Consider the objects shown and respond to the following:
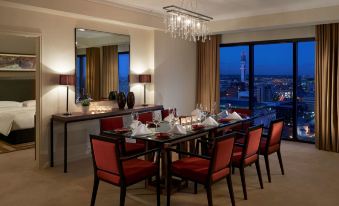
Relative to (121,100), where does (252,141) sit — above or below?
below

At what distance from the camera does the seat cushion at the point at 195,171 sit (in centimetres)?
321

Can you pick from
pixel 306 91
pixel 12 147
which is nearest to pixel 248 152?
pixel 306 91

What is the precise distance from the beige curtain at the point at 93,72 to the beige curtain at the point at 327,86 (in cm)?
404

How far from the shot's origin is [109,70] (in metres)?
5.91

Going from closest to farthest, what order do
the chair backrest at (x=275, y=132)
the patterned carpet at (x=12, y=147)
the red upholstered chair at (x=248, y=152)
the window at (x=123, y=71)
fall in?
1. the red upholstered chair at (x=248, y=152)
2. the chair backrest at (x=275, y=132)
3. the patterned carpet at (x=12, y=147)
4. the window at (x=123, y=71)

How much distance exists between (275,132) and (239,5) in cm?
249

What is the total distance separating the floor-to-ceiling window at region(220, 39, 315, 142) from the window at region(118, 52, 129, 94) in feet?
8.54

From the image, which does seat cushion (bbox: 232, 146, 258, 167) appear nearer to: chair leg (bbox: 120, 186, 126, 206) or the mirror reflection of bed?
chair leg (bbox: 120, 186, 126, 206)

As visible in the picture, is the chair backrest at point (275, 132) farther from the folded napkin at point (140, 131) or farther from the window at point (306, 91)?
the window at point (306, 91)


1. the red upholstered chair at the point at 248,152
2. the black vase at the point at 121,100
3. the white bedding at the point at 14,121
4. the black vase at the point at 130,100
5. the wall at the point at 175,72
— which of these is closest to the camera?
the red upholstered chair at the point at 248,152

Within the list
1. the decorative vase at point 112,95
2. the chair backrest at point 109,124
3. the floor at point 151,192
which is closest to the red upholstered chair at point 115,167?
the floor at point 151,192

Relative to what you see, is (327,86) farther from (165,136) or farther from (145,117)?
(165,136)

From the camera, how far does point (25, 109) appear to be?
702 cm

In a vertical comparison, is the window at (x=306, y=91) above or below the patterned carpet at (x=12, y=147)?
above
